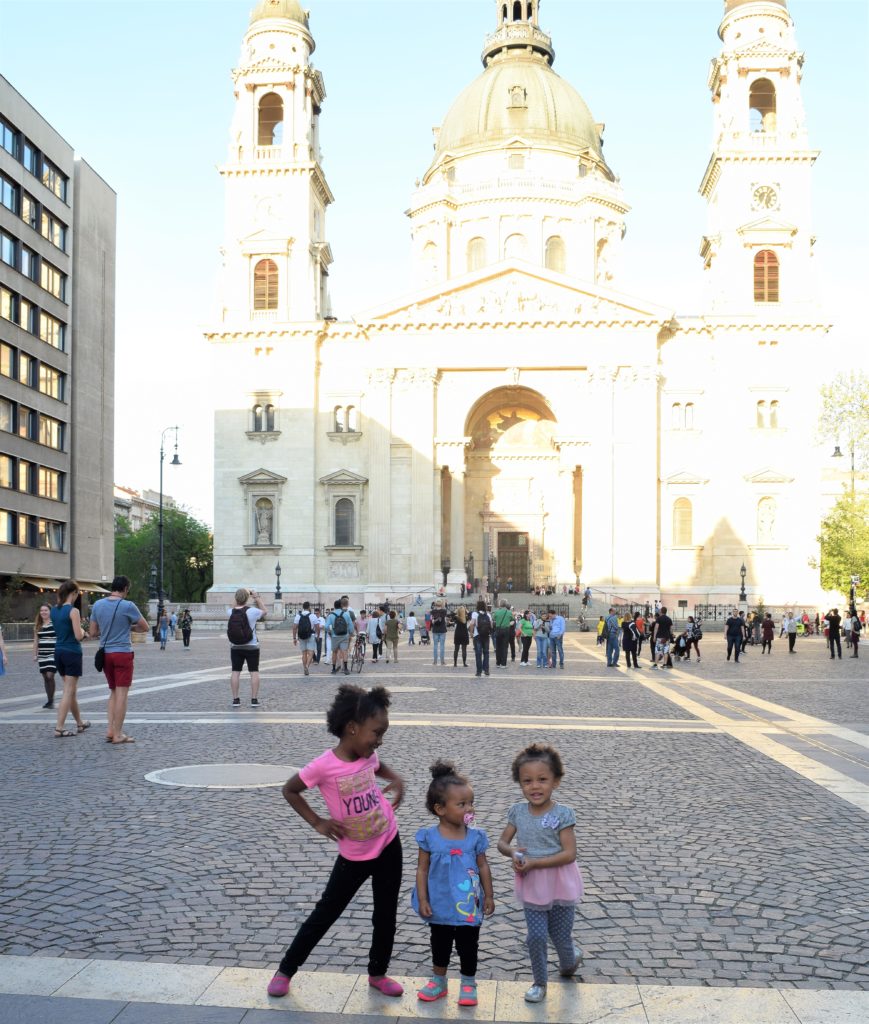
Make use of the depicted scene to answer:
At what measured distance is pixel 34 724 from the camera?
49.8 ft

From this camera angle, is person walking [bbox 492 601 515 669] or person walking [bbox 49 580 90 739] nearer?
person walking [bbox 49 580 90 739]

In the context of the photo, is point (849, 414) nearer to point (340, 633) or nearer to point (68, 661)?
point (340, 633)

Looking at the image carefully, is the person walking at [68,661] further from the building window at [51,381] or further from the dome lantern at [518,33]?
the dome lantern at [518,33]

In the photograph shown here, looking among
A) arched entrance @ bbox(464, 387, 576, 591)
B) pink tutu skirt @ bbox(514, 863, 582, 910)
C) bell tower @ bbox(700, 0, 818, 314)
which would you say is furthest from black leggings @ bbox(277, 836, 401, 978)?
arched entrance @ bbox(464, 387, 576, 591)

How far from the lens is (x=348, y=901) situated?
17.1ft

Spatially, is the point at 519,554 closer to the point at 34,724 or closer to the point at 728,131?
the point at 728,131

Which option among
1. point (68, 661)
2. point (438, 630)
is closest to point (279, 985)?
point (68, 661)

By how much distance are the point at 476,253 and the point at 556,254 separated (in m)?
5.32

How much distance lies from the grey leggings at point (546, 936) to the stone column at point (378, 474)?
5739 centimetres

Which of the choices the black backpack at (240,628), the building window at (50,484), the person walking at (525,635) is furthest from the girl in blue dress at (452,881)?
the building window at (50,484)

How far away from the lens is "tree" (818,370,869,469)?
45344 millimetres

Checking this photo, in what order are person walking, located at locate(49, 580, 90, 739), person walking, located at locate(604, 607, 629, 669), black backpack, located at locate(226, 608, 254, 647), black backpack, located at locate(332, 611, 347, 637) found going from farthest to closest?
person walking, located at locate(604, 607, 629, 669) → black backpack, located at locate(332, 611, 347, 637) → black backpack, located at locate(226, 608, 254, 647) → person walking, located at locate(49, 580, 90, 739)

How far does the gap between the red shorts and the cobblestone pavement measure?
2.50 feet

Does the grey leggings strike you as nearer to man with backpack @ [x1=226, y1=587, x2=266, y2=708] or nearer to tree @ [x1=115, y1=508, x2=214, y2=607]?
man with backpack @ [x1=226, y1=587, x2=266, y2=708]
